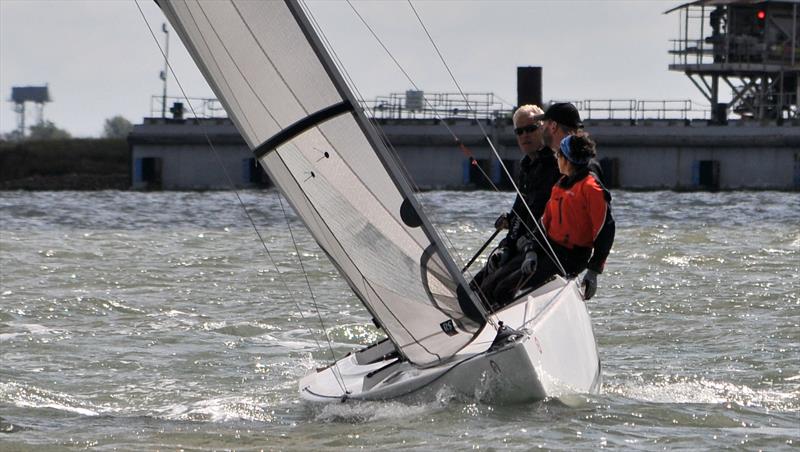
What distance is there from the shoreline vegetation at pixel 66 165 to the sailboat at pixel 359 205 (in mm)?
42712

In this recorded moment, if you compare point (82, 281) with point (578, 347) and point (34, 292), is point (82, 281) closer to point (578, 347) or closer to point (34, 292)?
point (34, 292)

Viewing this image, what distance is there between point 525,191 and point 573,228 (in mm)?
719

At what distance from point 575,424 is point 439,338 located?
2.73 feet

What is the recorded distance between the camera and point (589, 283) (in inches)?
359

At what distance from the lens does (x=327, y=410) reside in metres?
8.49

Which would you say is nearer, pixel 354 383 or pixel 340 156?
pixel 340 156

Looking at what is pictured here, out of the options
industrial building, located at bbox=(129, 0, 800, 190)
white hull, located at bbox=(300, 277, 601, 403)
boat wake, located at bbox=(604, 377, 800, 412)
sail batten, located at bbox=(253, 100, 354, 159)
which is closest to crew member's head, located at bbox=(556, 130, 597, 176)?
white hull, located at bbox=(300, 277, 601, 403)

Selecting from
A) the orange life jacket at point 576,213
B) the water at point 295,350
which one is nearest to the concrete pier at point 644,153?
the water at point 295,350

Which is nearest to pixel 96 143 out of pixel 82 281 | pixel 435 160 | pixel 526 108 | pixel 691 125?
pixel 435 160

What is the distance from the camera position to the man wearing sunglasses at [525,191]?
365 inches

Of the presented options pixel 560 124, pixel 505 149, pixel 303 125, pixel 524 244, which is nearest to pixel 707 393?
pixel 524 244

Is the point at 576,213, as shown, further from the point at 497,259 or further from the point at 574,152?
the point at 497,259

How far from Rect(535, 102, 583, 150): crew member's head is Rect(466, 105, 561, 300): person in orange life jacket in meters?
0.07

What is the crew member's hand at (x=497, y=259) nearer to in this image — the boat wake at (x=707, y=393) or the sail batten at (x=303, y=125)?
the boat wake at (x=707, y=393)
